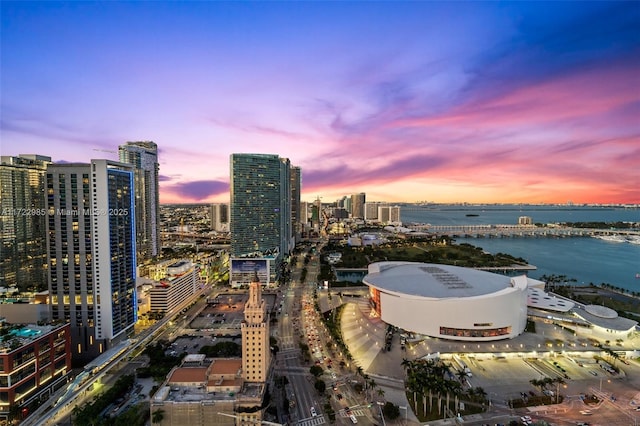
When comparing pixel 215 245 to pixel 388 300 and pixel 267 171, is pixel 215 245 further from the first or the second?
pixel 388 300

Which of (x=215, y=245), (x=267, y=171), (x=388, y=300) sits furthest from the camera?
(x=215, y=245)

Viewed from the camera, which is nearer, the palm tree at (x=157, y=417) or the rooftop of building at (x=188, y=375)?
the palm tree at (x=157, y=417)

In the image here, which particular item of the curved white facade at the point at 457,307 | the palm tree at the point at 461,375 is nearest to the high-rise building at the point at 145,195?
the curved white facade at the point at 457,307

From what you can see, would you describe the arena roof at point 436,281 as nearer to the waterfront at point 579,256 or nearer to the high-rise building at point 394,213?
the waterfront at point 579,256

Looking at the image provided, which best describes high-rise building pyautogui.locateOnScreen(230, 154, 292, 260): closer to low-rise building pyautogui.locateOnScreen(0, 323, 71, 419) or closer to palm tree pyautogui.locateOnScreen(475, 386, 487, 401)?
low-rise building pyautogui.locateOnScreen(0, 323, 71, 419)

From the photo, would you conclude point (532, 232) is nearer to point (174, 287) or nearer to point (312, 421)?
point (174, 287)

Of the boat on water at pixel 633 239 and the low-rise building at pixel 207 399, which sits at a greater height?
the boat on water at pixel 633 239

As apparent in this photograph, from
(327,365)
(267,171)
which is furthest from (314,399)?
(267,171)

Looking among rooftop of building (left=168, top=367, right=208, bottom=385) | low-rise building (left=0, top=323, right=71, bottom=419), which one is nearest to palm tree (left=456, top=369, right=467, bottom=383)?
rooftop of building (left=168, top=367, right=208, bottom=385)
